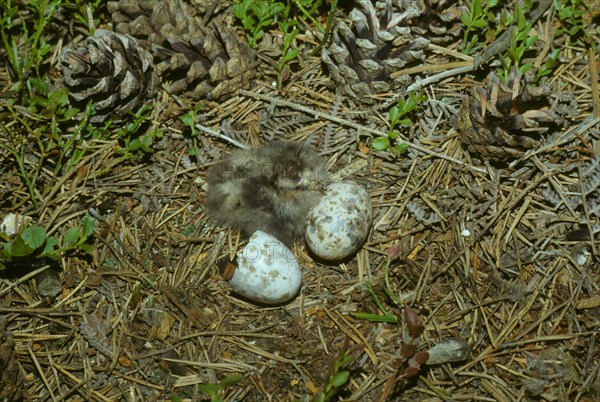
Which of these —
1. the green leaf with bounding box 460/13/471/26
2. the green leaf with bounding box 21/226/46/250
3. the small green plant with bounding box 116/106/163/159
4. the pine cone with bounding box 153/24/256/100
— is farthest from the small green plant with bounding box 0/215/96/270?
the green leaf with bounding box 460/13/471/26

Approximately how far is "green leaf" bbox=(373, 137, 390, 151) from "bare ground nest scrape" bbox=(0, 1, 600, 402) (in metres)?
0.02

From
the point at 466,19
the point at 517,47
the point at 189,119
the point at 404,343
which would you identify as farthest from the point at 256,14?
the point at 404,343

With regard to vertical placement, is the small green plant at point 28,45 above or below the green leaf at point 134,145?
above

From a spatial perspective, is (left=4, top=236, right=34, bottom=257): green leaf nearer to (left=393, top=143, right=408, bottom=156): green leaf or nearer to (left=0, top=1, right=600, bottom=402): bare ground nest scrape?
(left=0, top=1, right=600, bottom=402): bare ground nest scrape

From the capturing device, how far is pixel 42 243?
204cm

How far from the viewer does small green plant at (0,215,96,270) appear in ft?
6.54

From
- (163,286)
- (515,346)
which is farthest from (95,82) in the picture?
(515,346)

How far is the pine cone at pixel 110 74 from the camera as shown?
2184mm

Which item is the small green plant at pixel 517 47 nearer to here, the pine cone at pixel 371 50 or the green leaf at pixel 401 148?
the pine cone at pixel 371 50

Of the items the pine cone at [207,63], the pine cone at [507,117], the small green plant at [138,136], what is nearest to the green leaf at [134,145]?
the small green plant at [138,136]

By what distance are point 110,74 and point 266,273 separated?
1.03 meters

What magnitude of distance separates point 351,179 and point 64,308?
1216 mm


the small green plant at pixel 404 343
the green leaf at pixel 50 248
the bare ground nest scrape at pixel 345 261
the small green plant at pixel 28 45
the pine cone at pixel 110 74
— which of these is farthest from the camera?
the small green plant at pixel 28 45

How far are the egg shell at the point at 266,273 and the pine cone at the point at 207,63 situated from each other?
0.72m
